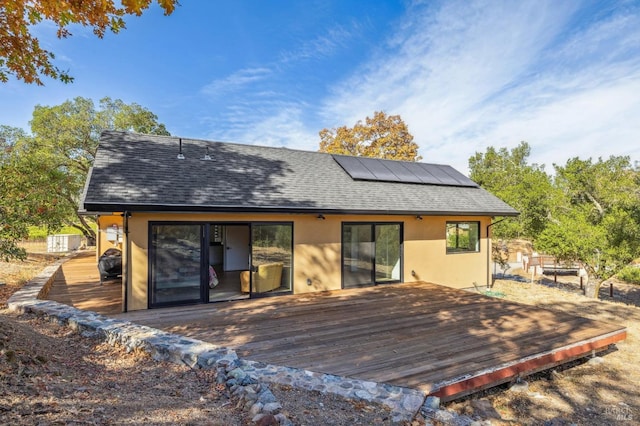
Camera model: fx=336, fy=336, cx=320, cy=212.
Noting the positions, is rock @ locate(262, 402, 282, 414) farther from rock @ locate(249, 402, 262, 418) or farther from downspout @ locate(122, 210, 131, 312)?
downspout @ locate(122, 210, 131, 312)

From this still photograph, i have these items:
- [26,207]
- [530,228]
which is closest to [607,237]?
[530,228]

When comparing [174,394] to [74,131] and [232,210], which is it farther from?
[74,131]

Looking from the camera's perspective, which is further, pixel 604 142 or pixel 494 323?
pixel 604 142

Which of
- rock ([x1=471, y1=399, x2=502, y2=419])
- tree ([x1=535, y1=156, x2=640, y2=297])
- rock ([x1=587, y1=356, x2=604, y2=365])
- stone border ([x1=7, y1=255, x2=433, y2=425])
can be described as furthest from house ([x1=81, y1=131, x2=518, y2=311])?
rock ([x1=471, y1=399, x2=502, y2=419])

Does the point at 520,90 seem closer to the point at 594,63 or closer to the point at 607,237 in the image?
the point at 594,63

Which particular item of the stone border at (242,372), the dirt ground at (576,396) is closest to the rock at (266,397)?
the stone border at (242,372)

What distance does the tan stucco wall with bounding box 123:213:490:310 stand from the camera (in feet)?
21.2

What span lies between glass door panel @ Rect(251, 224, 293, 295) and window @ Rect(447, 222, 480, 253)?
17.3 feet

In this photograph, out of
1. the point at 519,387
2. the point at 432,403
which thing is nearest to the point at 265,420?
the point at 432,403

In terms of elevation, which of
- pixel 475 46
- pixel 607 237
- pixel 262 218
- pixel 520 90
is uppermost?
pixel 475 46

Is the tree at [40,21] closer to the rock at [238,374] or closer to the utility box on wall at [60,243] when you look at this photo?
the rock at [238,374]

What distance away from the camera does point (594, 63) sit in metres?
11.6

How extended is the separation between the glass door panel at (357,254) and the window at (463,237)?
2909 millimetres

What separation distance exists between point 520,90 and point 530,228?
21.4ft
